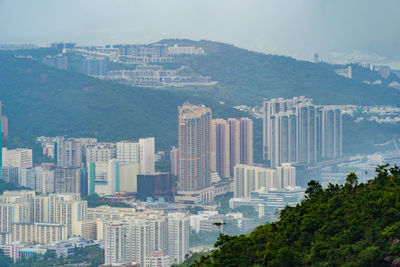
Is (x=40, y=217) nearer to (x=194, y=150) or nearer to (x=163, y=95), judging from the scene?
(x=194, y=150)

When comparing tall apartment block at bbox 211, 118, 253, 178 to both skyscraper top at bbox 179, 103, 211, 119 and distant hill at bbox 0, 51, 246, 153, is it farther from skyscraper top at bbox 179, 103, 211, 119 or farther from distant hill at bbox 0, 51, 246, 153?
distant hill at bbox 0, 51, 246, 153

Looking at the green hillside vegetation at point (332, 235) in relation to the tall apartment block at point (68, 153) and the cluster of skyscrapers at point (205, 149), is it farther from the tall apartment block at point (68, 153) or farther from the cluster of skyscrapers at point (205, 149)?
the tall apartment block at point (68, 153)

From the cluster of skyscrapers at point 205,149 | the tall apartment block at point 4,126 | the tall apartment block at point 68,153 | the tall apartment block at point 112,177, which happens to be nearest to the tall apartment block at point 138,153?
the cluster of skyscrapers at point 205,149

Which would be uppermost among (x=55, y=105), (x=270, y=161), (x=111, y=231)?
(x=55, y=105)

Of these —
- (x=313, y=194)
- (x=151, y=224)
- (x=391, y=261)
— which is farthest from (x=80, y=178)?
(x=391, y=261)

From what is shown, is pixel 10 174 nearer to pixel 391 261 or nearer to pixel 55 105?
pixel 55 105

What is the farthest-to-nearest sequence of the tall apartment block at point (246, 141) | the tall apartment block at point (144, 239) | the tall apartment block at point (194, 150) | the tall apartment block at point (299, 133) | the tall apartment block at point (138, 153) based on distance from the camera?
the tall apartment block at point (299, 133) → the tall apartment block at point (246, 141) → the tall apartment block at point (138, 153) → the tall apartment block at point (194, 150) → the tall apartment block at point (144, 239)
